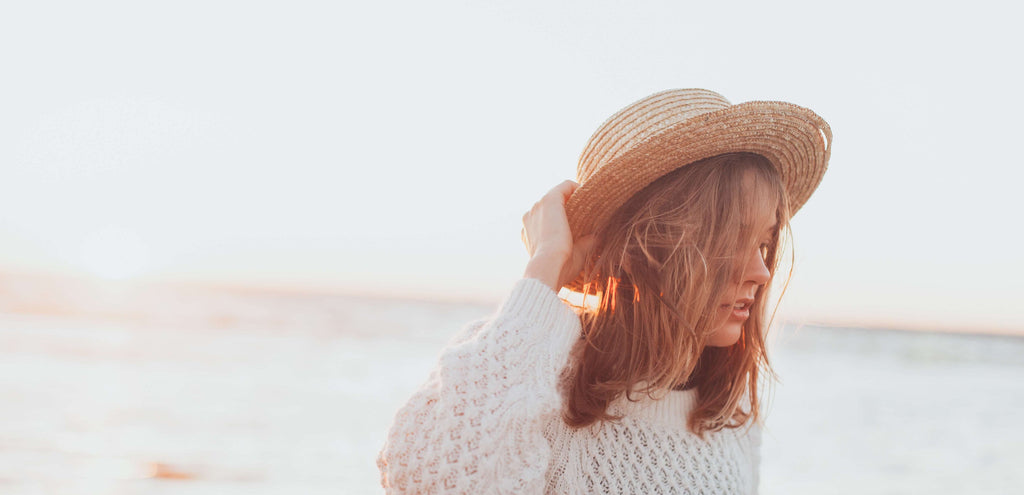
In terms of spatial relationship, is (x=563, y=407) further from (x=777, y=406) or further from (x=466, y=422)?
(x=777, y=406)

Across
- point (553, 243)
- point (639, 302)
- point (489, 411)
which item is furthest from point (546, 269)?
point (489, 411)

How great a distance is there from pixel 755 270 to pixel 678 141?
0.39 metres

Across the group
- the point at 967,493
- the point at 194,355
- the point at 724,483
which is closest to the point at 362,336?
the point at 194,355

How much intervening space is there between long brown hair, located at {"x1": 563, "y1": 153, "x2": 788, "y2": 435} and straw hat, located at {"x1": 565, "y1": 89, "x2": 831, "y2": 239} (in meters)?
0.05

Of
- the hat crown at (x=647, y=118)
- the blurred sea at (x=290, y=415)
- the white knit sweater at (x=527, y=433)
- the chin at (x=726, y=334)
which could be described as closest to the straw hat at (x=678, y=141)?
the hat crown at (x=647, y=118)

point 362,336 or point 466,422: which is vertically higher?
point 362,336

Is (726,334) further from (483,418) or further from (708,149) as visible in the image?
(483,418)

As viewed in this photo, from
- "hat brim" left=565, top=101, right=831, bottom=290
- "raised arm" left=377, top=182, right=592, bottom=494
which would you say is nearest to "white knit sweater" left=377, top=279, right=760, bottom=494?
"raised arm" left=377, top=182, right=592, bottom=494

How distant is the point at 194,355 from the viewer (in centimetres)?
946

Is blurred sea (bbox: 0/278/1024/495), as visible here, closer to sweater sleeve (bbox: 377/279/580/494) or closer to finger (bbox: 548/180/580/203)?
finger (bbox: 548/180/580/203)

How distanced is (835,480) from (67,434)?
5.89 m

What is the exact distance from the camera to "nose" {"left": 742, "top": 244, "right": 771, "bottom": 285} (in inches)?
65.0

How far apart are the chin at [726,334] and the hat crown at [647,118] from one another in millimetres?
520

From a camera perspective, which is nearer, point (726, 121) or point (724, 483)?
point (726, 121)
